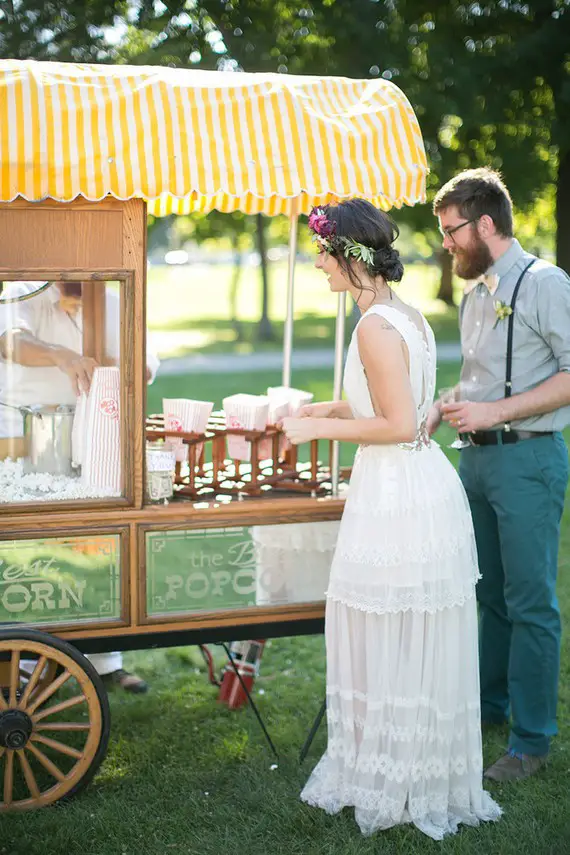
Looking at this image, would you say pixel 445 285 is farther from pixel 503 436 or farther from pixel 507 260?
pixel 503 436

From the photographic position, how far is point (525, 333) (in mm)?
3660

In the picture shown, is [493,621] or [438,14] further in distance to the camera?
[438,14]

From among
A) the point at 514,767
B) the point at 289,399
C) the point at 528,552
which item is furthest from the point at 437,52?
the point at 514,767

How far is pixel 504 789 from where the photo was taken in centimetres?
368

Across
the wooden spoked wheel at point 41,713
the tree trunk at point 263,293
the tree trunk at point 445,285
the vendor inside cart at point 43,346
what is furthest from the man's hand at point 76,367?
the tree trunk at point 445,285

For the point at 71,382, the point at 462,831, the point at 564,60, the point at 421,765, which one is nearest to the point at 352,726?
the point at 421,765

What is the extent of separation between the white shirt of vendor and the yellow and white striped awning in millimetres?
410

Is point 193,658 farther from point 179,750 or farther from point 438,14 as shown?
point 438,14

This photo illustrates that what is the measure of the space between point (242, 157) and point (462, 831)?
7.61ft

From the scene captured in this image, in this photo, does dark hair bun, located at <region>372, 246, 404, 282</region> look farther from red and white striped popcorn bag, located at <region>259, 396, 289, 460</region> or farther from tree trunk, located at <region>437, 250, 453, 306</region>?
tree trunk, located at <region>437, 250, 453, 306</region>

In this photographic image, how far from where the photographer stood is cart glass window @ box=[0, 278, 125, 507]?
3.51 m

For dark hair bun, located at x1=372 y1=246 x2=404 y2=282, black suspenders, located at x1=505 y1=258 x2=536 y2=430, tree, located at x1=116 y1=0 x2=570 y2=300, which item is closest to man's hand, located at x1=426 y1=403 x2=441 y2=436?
black suspenders, located at x1=505 y1=258 x2=536 y2=430

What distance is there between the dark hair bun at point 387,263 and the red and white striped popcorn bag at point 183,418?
0.91 m

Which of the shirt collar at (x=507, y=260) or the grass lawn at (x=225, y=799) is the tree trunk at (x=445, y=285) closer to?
the grass lawn at (x=225, y=799)
